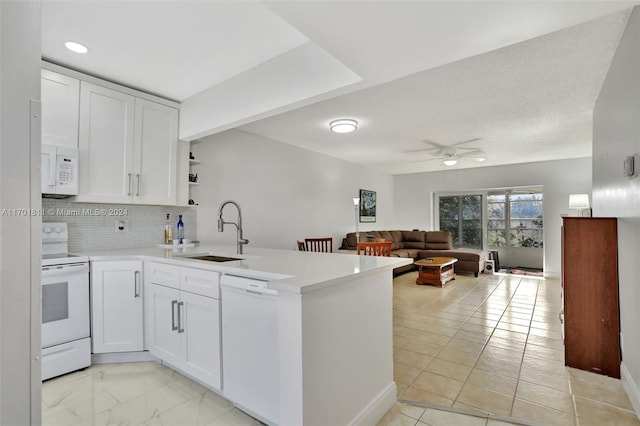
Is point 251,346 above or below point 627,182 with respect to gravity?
below

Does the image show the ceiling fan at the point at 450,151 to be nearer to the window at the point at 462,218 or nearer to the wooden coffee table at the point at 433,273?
the wooden coffee table at the point at 433,273

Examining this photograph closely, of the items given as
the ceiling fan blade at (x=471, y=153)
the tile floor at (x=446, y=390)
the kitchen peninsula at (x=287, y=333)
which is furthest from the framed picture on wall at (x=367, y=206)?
the kitchen peninsula at (x=287, y=333)

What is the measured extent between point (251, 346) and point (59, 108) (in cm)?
244

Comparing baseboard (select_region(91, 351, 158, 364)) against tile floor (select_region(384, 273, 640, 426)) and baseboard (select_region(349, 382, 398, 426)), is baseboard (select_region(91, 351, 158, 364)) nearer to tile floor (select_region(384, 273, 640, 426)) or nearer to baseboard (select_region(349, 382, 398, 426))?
baseboard (select_region(349, 382, 398, 426))

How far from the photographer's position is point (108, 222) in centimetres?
300

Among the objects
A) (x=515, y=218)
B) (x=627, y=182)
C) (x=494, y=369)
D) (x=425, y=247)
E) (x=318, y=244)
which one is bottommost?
(x=494, y=369)

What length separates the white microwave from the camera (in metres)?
2.42

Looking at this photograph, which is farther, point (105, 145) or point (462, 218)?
point (462, 218)

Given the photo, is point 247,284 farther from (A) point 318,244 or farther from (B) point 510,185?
(B) point 510,185

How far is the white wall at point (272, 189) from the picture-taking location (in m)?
3.90

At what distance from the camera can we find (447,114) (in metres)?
3.75

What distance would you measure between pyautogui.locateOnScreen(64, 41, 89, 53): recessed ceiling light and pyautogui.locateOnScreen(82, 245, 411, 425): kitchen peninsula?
164cm

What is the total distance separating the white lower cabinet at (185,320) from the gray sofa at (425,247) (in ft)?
14.0

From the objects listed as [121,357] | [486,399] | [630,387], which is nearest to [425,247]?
[630,387]
